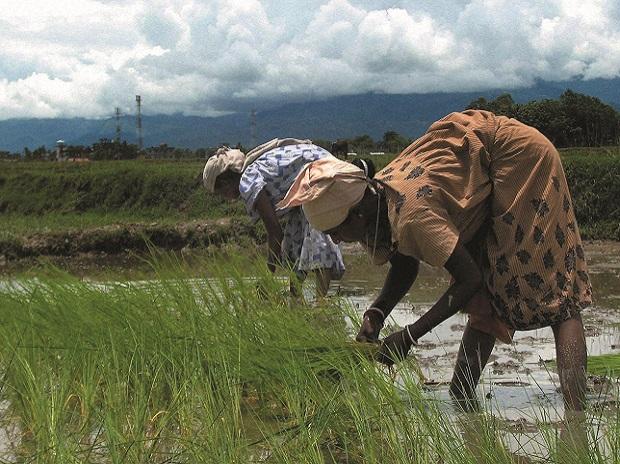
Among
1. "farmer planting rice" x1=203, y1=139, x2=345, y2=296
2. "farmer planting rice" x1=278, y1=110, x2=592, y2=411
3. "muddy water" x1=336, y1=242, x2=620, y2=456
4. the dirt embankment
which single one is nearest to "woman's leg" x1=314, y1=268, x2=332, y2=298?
"farmer planting rice" x1=203, y1=139, x2=345, y2=296

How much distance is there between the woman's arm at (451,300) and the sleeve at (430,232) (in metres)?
0.08

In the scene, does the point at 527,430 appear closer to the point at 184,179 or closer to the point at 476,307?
the point at 476,307

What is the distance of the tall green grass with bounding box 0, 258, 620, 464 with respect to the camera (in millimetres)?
1842

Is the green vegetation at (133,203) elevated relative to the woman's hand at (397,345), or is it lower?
lower

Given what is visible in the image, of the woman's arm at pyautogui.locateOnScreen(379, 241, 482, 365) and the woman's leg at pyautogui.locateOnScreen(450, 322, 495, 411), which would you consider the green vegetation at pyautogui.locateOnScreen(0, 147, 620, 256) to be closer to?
the woman's leg at pyautogui.locateOnScreen(450, 322, 495, 411)

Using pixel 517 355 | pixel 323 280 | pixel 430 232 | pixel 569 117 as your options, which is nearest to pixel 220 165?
pixel 323 280

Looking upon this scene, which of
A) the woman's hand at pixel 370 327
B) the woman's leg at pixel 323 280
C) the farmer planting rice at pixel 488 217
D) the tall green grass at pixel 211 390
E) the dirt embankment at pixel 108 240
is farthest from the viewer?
the dirt embankment at pixel 108 240

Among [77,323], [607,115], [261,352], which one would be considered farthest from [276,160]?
[607,115]

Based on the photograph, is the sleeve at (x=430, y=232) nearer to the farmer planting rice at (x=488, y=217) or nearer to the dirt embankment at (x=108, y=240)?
the farmer planting rice at (x=488, y=217)

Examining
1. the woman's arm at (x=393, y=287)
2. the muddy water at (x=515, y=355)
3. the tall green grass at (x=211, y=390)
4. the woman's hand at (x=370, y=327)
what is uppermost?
the woman's arm at (x=393, y=287)

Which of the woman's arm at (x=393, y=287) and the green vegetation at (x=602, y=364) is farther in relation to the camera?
the green vegetation at (x=602, y=364)

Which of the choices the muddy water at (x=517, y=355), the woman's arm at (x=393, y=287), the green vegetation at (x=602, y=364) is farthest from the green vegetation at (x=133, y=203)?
the woman's arm at (x=393, y=287)

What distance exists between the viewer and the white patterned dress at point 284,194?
12.6 feet

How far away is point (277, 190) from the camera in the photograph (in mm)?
3898
